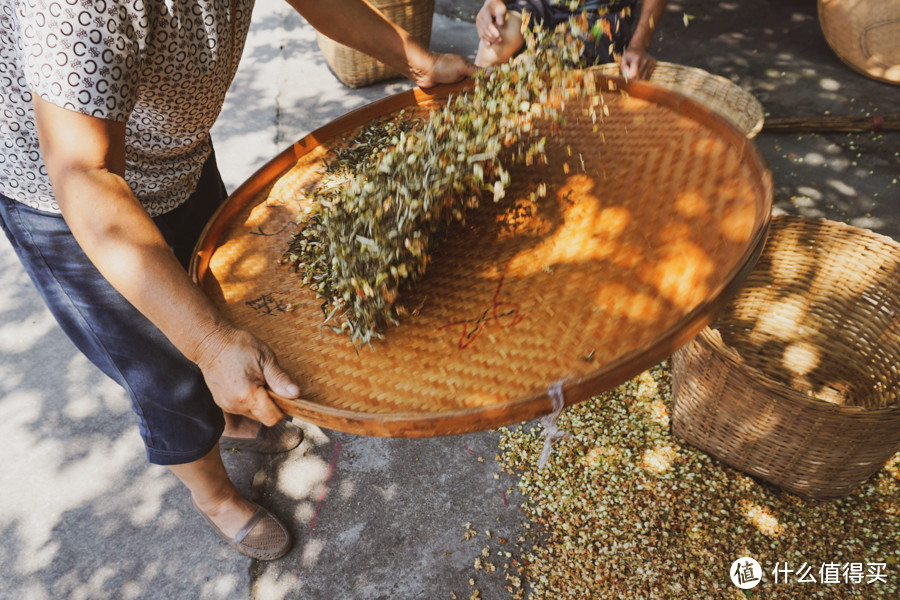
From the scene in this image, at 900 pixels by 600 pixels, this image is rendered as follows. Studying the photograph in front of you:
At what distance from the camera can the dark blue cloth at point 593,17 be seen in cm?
315

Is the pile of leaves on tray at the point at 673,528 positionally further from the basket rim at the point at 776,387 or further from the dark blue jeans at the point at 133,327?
the dark blue jeans at the point at 133,327

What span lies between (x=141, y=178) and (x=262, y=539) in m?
1.46

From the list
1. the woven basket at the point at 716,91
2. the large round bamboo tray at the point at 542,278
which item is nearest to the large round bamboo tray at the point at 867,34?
the woven basket at the point at 716,91

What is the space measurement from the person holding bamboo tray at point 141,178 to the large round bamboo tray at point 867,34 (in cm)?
408

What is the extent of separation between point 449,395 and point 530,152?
0.73 m

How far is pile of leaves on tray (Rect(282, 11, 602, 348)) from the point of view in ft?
4.39

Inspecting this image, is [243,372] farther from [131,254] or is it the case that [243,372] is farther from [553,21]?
[553,21]

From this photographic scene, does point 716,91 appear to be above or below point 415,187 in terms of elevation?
below

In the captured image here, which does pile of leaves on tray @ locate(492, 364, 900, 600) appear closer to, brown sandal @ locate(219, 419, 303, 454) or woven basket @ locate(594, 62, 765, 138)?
brown sandal @ locate(219, 419, 303, 454)

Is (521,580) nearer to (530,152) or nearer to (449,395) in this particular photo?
(449,395)

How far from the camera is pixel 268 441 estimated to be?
2.63 meters

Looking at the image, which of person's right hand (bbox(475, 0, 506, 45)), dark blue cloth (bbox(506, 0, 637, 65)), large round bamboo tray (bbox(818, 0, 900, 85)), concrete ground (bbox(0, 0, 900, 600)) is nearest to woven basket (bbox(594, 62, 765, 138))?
dark blue cloth (bbox(506, 0, 637, 65))

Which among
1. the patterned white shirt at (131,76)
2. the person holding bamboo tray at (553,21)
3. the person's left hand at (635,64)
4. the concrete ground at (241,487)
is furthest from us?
the person holding bamboo tray at (553,21)

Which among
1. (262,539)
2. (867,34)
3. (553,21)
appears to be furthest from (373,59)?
(867,34)
